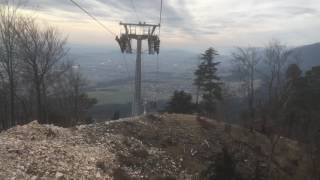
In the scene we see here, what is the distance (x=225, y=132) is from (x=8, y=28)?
17.3 meters

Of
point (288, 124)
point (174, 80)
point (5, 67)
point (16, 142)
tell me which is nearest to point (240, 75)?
point (288, 124)

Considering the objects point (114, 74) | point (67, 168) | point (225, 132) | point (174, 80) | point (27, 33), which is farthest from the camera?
point (114, 74)

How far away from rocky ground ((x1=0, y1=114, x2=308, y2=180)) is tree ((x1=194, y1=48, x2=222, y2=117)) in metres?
29.0

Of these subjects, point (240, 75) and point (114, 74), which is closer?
point (240, 75)

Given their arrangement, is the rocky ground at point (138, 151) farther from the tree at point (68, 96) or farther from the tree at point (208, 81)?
the tree at point (208, 81)

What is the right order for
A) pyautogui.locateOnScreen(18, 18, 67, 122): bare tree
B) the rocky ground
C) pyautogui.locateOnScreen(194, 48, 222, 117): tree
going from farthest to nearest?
1. pyautogui.locateOnScreen(194, 48, 222, 117): tree
2. pyautogui.locateOnScreen(18, 18, 67, 122): bare tree
3. the rocky ground

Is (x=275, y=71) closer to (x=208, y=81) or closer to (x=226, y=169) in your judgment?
(x=208, y=81)

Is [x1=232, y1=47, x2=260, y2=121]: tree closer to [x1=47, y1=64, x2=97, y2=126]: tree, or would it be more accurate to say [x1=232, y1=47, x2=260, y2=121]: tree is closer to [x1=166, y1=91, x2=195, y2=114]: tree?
[x1=166, y1=91, x2=195, y2=114]: tree

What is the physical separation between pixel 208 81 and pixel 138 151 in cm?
4191

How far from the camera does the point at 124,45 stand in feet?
122

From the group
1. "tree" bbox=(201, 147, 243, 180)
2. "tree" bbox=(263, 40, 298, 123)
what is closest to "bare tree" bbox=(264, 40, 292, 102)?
"tree" bbox=(263, 40, 298, 123)

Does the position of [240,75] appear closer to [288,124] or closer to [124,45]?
[288,124]

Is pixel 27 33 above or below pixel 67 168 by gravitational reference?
above

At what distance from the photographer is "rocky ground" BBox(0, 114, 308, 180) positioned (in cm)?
1711
